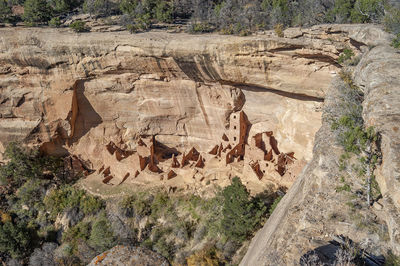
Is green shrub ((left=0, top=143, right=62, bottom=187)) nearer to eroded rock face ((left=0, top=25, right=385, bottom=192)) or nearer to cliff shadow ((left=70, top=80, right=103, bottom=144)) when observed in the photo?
eroded rock face ((left=0, top=25, right=385, bottom=192))

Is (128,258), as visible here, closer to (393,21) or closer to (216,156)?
(216,156)

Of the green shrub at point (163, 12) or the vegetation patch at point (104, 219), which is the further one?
the green shrub at point (163, 12)

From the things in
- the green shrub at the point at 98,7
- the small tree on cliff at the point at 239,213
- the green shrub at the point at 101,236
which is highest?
the green shrub at the point at 98,7

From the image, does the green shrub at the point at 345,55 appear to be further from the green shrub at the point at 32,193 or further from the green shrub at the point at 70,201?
the green shrub at the point at 32,193

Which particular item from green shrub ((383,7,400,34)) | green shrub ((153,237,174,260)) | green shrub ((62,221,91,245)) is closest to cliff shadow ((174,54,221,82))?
green shrub ((383,7,400,34))

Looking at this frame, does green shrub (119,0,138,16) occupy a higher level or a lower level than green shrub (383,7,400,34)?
higher

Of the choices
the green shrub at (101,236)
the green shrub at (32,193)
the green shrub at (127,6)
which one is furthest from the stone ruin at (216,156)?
the green shrub at (127,6)

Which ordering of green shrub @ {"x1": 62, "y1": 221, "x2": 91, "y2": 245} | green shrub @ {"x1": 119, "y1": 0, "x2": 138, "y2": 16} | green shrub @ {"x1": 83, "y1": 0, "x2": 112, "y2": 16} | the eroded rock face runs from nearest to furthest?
the eroded rock face, green shrub @ {"x1": 62, "y1": 221, "x2": 91, "y2": 245}, green shrub @ {"x1": 119, "y1": 0, "x2": 138, "y2": 16}, green shrub @ {"x1": 83, "y1": 0, "x2": 112, "y2": 16}

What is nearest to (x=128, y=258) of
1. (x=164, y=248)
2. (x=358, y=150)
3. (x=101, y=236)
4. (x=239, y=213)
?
(x=164, y=248)
